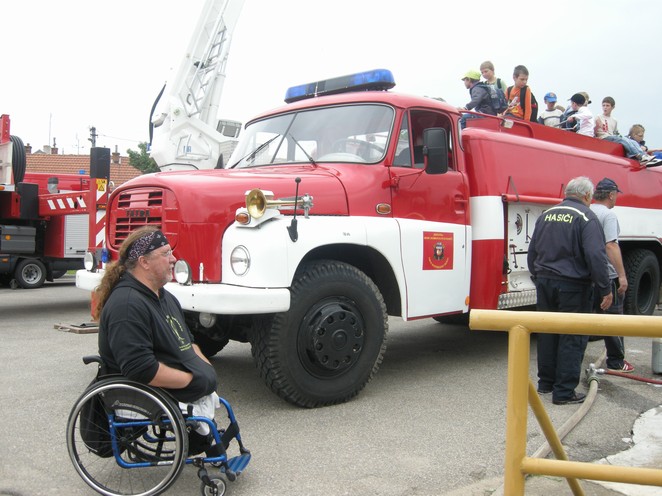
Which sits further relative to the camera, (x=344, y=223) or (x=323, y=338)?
(x=344, y=223)

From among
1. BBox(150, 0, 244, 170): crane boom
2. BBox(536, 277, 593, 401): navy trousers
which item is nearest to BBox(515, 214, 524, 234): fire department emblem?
BBox(536, 277, 593, 401): navy trousers

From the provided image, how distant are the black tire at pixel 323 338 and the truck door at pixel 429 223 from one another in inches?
23.0

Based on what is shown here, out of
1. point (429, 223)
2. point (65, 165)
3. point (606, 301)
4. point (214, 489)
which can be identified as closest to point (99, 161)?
point (429, 223)

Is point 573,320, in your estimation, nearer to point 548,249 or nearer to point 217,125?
point 548,249

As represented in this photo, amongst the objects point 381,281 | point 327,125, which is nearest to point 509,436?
point 381,281

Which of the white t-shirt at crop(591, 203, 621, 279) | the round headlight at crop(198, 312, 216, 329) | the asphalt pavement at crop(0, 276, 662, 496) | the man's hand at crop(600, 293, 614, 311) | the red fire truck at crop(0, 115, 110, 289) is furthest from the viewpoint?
the red fire truck at crop(0, 115, 110, 289)

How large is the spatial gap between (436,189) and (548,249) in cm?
113

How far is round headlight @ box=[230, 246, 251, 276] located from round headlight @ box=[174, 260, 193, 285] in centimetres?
32

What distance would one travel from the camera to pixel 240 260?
4.49 meters

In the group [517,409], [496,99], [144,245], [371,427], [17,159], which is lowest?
[371,427]

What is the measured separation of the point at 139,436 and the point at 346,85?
4076 mm

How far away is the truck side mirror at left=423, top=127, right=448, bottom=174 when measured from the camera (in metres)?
5.44

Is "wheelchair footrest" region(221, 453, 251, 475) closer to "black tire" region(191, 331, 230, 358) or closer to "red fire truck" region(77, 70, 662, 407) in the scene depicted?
"red fire truck" region(77, 70, 662, 407)

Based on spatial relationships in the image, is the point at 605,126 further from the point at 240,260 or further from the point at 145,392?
the point at 145,392
